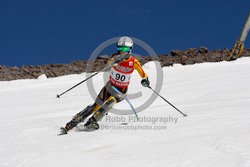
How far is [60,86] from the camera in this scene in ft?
54.1

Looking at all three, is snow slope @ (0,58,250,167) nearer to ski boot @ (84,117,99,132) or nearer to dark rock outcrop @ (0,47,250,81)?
ski boot @ (84,117,99,132)

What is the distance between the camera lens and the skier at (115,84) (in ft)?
25.7

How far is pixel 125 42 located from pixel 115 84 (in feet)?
2.90

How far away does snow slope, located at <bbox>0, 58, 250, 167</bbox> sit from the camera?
461cm

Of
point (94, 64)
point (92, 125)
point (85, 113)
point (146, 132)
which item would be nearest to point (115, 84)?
point (85, 113)

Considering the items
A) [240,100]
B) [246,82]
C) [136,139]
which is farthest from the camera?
[246,82]

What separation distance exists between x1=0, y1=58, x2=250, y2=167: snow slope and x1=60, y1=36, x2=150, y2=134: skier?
0.39 m

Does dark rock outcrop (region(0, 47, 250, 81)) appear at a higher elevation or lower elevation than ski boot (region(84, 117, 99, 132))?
higher

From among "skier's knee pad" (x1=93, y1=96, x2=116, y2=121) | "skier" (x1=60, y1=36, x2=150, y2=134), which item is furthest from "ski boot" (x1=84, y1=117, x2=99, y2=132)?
"skier's knee pad" (x1=93, y1=96, x2=116, y2=121)

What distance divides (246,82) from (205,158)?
8.37 m

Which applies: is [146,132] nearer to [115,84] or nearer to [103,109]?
[103,109]

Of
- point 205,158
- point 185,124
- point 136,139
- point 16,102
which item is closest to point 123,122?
Result: point 185,124

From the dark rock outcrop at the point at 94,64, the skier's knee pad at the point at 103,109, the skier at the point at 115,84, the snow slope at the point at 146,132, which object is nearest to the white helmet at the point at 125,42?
the skier at the point at 115,84

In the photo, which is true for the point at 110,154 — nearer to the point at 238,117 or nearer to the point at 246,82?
the point at 238,117
